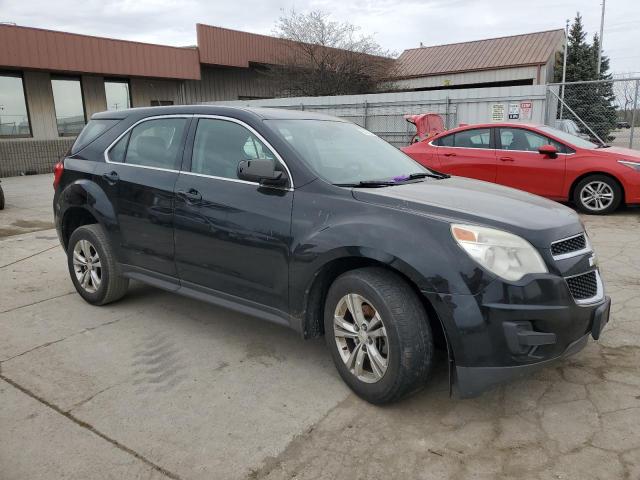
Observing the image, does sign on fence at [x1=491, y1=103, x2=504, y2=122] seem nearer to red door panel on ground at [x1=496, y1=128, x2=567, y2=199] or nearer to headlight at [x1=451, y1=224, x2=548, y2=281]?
red door panel on ground at [x1=496, y1=128, x2=567, y2=199]

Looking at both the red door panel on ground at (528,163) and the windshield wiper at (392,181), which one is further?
the red door panel on ground at (528,163)

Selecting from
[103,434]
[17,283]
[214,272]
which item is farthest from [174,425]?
[17,283]

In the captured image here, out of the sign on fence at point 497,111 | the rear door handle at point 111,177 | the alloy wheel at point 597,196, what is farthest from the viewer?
the sign on fence at point 497,111

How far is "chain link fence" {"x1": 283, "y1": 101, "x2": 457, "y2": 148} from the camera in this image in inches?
573

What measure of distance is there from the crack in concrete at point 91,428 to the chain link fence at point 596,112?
11.7m

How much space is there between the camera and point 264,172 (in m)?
3.19

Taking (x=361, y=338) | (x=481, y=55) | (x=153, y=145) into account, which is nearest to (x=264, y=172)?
(x=361, y=338)

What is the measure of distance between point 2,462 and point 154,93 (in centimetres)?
2034

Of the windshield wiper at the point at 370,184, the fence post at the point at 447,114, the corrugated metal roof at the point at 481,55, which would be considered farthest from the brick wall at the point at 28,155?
the corrugated metal roof at the point at 481,55

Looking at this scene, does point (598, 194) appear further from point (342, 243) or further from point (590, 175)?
point (342, 243)

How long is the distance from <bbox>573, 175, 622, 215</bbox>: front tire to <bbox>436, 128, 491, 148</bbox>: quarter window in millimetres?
1645

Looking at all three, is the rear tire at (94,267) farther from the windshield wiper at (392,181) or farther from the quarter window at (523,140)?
the quarter window at (523,140)

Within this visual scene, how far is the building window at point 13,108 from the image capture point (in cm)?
1680

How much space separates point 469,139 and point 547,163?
1402 mm
